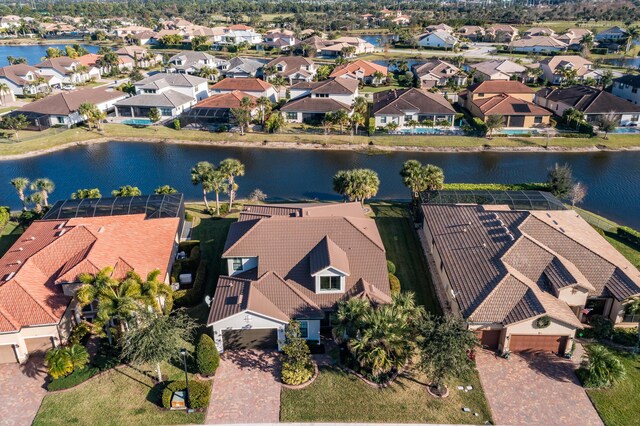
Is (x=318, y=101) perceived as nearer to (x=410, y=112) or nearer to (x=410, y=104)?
(x=410, y=104)

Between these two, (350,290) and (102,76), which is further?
(102,76)

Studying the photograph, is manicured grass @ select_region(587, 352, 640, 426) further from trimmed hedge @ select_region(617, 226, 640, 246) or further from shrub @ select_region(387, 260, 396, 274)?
trimmed hedge @ select_region(617, 226, 640, 246)

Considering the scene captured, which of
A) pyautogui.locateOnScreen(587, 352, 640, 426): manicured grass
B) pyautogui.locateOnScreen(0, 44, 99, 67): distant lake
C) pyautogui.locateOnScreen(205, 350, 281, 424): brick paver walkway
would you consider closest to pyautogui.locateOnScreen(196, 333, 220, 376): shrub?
pyautogui.locateOnScreen(205, 350, 281, 424): brick paver walkway

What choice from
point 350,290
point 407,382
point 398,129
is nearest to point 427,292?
point 350,290

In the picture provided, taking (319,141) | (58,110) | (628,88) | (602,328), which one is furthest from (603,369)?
(628,88)

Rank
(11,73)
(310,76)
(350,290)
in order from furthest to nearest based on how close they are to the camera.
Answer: (310,76), (11,73), (350,290)

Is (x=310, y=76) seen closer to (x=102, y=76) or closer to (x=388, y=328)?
(x=102, y=76)
